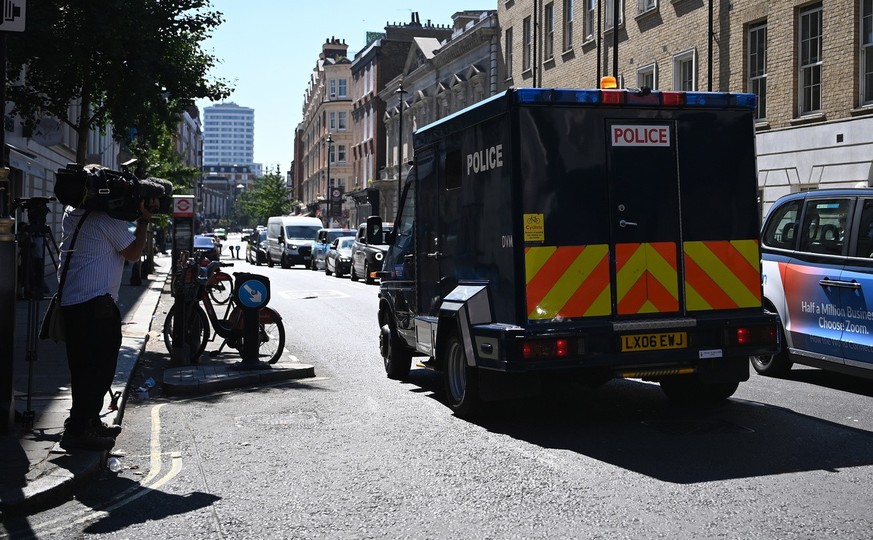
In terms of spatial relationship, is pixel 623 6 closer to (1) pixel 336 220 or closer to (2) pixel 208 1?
(2) pixel 208 1

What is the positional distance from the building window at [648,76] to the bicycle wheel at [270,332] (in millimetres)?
19610

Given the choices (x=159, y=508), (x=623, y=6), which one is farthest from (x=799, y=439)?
(x=623, y=6)

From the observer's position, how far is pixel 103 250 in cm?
703

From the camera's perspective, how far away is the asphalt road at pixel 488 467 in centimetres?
541

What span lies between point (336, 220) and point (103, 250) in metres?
75.8

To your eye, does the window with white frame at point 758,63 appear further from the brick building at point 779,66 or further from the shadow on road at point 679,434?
the shadow on road at point 679,434

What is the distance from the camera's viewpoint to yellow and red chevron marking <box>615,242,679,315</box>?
8094 mm

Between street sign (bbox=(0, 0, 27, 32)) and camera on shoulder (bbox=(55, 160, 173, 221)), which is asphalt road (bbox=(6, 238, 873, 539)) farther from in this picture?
street sign (bbox=(0, 0, 27, 32))

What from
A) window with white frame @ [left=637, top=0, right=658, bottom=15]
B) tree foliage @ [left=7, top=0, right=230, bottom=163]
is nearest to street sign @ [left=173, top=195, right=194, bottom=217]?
window with white frame @ [left=637, top=0, right=658, bottom=15]

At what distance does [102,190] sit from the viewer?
6.86m

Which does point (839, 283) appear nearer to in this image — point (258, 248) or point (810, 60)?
point (810, 60)

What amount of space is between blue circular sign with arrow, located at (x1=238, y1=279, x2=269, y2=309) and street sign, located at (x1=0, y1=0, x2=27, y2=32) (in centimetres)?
472

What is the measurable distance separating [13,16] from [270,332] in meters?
5.68

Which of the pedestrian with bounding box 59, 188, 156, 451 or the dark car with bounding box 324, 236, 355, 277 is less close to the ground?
the dark car with bounding box 324, 236, 355, 277
